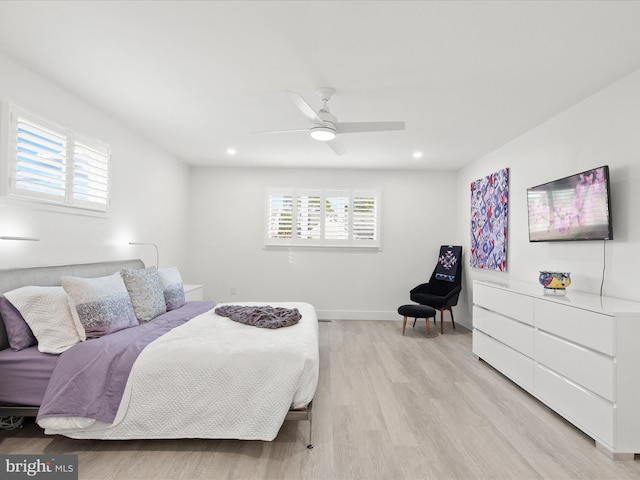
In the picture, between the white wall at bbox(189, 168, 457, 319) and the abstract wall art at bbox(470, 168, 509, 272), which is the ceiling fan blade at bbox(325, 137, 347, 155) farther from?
the white wall at bbox(189, 168, 457, 319)

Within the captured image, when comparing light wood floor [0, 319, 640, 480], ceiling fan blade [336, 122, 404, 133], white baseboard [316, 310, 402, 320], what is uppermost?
ceiling fan blade [336, 122, 404, 133]

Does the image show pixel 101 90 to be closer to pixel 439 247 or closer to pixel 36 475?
pixel 36 475

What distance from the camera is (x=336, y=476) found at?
1945mm

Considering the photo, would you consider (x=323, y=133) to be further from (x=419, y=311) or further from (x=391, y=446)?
(x=419, y=311)

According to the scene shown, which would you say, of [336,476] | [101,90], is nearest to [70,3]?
[101,90]

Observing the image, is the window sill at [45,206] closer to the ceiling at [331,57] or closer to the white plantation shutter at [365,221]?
the ceiling at [331,57]

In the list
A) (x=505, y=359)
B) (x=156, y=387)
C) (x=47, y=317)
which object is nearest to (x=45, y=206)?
(x=47, y=317)

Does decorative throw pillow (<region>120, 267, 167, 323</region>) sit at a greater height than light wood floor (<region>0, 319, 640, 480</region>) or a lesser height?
greater

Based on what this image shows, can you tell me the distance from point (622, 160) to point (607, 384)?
5.52ft

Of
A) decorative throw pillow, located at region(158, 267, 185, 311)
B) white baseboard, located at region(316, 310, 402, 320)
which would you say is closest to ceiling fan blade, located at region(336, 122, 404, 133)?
decorative throw pillow, located at region(158, 267, 185, 311)

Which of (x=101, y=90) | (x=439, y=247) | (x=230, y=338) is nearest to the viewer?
(x=230, y=338)

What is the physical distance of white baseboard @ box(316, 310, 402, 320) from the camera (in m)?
5.99

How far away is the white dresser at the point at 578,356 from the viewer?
2150 millimetres

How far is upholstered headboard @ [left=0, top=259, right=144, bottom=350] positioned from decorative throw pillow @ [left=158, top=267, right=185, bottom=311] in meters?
0.50
